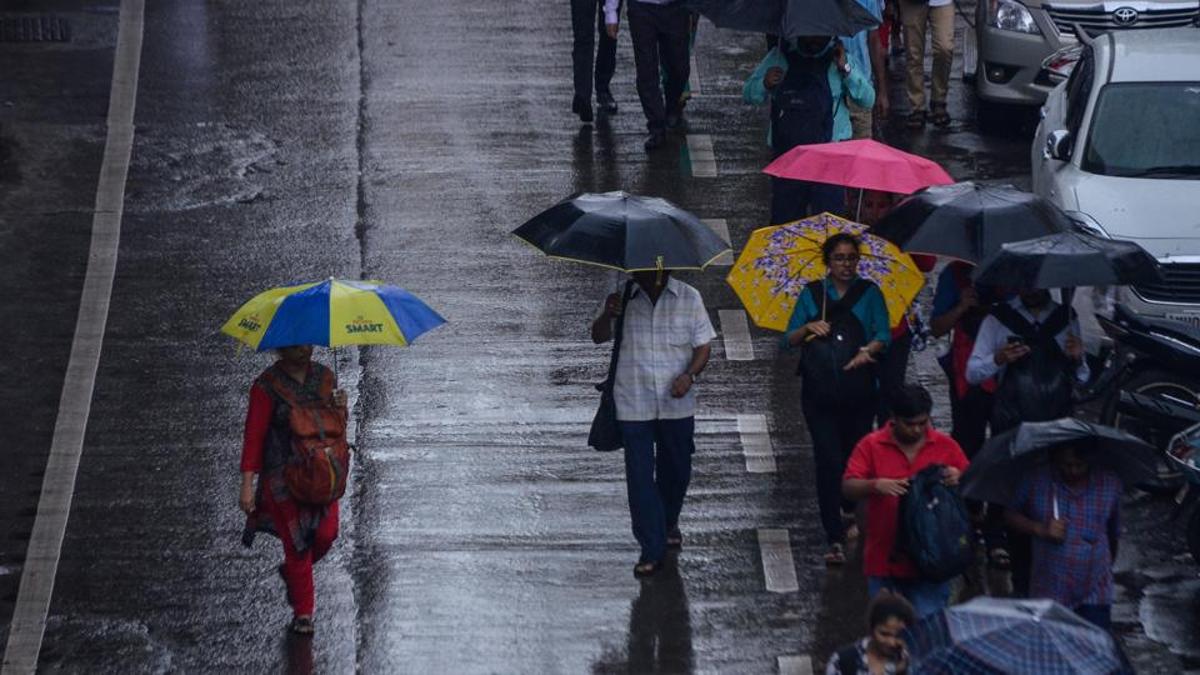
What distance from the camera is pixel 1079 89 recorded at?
48.0 feet

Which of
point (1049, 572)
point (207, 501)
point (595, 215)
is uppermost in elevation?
point (595, 215)

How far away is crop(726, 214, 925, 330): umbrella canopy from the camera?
10930 millimetres

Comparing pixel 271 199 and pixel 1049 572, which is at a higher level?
pixel 1049 572

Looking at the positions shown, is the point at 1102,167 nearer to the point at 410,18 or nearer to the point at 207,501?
the point at 207,501

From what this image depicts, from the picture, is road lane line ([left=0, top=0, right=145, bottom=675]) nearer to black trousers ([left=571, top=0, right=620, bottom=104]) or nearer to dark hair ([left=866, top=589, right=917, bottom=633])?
black trousers ([left=571, top=0, right=620, bottom=104])

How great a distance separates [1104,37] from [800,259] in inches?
195

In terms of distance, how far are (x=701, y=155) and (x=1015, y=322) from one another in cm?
669

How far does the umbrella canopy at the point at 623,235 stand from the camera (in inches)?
401

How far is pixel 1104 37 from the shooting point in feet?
49.0

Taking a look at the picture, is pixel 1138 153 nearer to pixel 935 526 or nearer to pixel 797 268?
pixel 797 268

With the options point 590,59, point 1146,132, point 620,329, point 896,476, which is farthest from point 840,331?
point 590,59

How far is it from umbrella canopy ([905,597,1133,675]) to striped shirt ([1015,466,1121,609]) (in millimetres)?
1844

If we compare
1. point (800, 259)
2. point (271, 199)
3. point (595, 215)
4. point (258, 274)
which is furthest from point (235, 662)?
point (271, 199)

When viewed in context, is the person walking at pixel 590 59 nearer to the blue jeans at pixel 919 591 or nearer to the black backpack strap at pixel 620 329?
the black backpack strap at pixel 620 329
